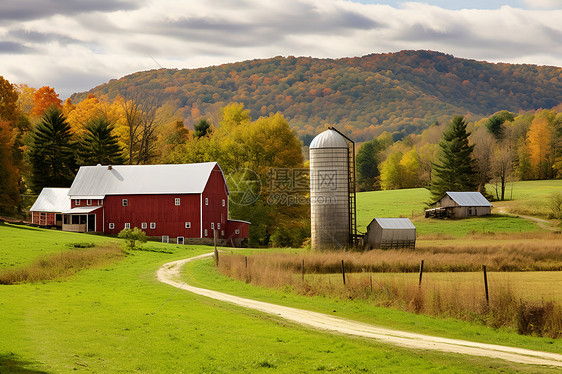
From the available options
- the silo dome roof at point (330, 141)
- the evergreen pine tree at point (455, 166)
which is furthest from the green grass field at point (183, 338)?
the evergreen pine tree at point (455, 166)

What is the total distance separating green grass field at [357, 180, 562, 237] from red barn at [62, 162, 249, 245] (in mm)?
15207

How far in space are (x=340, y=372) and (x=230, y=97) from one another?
138549mm

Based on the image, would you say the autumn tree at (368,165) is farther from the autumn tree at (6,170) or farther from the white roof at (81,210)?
the autumn tree at (6,170)

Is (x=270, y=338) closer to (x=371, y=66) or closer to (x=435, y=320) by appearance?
(x=435, y=320)

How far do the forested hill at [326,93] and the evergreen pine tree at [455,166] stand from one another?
109 feet

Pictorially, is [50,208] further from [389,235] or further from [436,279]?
[436,279]

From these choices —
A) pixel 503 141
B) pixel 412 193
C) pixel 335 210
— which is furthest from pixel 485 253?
pixel 503 141

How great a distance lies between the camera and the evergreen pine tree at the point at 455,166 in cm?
7962

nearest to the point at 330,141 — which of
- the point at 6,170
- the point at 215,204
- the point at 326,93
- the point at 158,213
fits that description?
the point at 215,204

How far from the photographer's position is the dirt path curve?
15016mm

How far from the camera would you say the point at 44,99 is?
98875 millimetres

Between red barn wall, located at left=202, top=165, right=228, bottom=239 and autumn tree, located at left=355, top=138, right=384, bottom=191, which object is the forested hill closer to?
autumn tree, located at left=355, top=138, right=384, bottom=191

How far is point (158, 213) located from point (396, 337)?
44712 millimetres

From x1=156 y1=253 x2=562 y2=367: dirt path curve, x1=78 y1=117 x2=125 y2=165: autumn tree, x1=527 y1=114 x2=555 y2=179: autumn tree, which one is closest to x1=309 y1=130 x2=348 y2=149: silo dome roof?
x1=156 y1=253 x2=562 y2=367: dirt path curve
